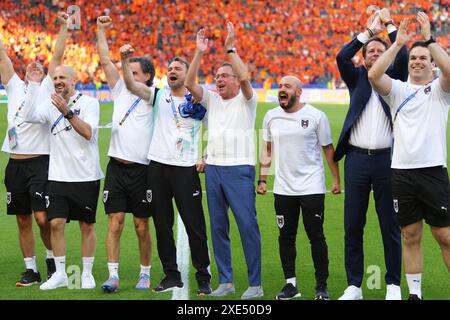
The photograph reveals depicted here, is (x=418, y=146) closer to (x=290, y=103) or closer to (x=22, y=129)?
(x=290, y=103)

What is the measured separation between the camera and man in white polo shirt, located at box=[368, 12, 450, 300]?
258 inches

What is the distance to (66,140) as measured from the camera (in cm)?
768

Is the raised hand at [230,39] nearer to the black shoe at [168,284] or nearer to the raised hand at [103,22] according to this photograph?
the raised hand at [103,22]

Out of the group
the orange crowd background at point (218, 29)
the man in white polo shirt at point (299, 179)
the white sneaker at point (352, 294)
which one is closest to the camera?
the white sneaker at point (352, 294)

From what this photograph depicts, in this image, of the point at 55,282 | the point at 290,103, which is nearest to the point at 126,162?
the point at 55,282

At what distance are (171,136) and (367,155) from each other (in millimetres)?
1714

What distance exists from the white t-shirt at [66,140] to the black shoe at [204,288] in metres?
1.37

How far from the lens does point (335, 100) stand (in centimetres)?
3422

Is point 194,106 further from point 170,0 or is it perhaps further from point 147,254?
point 170,0

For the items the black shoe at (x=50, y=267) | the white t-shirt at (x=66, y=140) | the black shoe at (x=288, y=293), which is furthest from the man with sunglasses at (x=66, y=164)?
the black shoe at (x=288, y=293)

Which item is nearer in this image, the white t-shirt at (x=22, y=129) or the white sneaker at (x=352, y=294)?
the white sneaker at (x=352, y=294)

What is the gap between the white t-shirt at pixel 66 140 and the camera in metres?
7.66

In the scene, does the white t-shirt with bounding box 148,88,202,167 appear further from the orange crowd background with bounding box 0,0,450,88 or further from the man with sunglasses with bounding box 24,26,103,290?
the orange crowd background with bounding box 0,0,450,88

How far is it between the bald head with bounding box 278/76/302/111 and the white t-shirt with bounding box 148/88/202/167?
847mm
